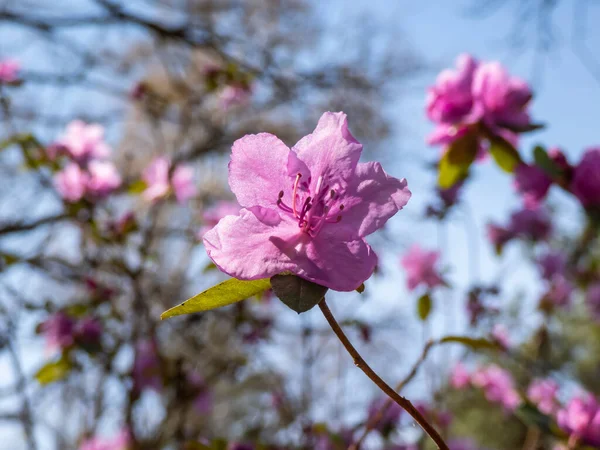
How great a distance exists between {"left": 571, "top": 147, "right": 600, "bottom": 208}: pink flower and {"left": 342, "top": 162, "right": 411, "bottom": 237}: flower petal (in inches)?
28.7

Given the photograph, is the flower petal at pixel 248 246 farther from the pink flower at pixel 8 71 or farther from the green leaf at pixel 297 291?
the pink flower at pixel 8 71

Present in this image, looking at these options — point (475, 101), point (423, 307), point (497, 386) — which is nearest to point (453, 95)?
point (475, 101)

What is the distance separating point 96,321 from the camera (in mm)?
1544

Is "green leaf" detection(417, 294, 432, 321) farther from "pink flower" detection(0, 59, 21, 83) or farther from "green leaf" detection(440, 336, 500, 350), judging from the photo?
"pink flower" detection(0, 59, 21, 83)

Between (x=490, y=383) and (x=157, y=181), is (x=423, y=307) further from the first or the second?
(x=490, y=383)

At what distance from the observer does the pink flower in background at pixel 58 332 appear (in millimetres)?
1478

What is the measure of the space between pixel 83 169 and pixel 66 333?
47 centimetres

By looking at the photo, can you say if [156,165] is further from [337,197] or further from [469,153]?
[337,197]

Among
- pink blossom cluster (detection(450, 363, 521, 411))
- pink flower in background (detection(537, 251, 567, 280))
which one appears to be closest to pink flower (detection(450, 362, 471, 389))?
pink blossom cluster (detection(450, 363, 521, 411))

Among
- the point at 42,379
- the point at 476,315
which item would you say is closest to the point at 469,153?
the point at 476,315

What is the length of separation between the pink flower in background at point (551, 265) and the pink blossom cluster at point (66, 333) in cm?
147

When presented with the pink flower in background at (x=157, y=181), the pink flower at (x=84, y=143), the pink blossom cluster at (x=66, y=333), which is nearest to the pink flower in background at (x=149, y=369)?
the pink blossom cluster at (x=66, y=333)

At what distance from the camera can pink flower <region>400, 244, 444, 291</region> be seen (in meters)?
1.51

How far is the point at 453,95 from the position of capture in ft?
3.55
